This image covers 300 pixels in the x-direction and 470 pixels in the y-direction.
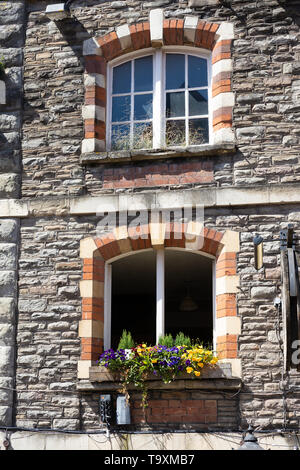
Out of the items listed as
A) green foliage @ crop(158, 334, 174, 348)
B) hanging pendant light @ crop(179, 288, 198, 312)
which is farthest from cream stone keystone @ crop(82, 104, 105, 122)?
hanging pendant light @ crop(179, 288, 198, 312)

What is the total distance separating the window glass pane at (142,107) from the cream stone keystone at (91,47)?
2.64 feet

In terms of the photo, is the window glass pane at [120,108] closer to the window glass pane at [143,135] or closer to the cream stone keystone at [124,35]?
the window glass pane at [143,135]

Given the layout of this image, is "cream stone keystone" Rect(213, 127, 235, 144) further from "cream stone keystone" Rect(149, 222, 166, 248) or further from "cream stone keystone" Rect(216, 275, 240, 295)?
"cream stone keystone" Rect(216, 275, 240, 295)

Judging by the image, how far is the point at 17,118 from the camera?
9422 mm

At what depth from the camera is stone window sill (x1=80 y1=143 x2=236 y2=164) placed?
8.73 metres

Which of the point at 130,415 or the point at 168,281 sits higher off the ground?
the point at 168,281

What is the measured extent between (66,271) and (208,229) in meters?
1.84

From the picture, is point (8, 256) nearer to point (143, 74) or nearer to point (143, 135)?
point (143, 135)

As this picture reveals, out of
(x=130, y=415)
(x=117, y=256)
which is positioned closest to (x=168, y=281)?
(x=117, y=256)

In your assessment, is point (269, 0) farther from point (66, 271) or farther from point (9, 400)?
point (9, 400)

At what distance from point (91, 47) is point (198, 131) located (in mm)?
1869

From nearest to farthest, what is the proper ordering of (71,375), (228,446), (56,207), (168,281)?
(228,446) → (71,375) → (56,207) → (168,281)

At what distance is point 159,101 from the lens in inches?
368

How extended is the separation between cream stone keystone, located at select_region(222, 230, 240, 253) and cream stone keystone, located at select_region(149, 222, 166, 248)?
2.45 feet
